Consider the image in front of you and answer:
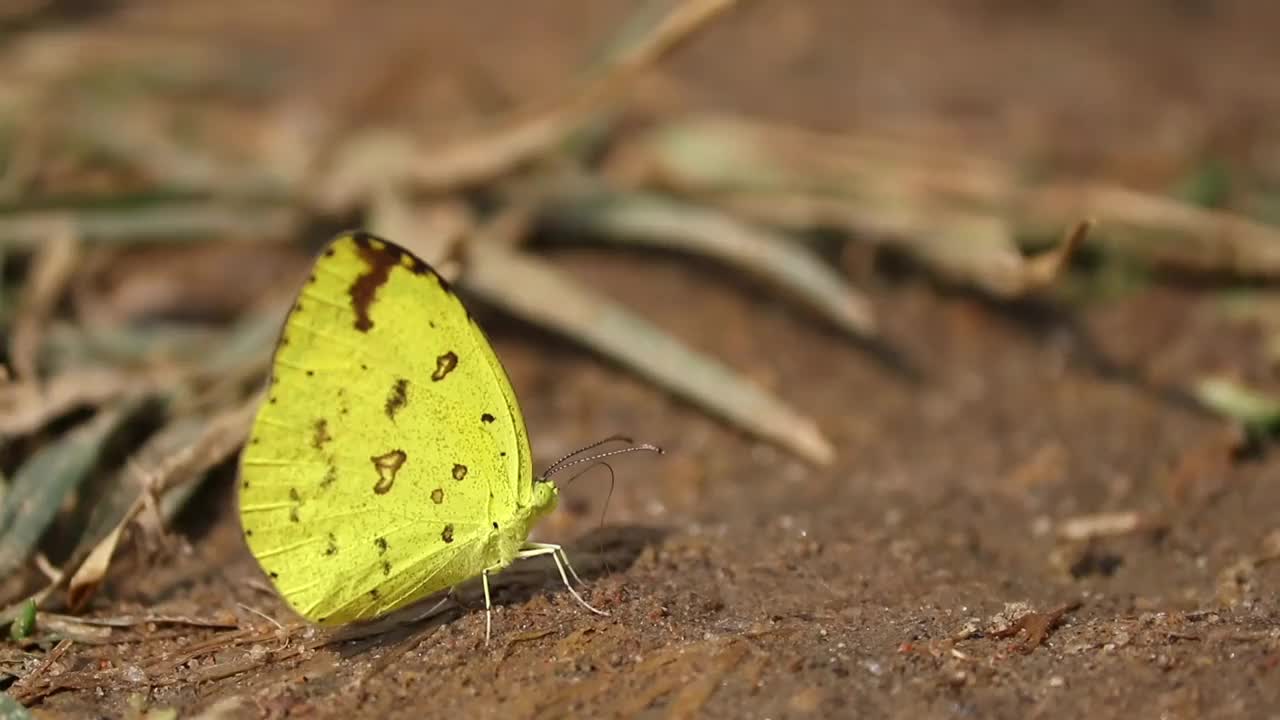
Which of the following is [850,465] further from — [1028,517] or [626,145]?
[626,145]

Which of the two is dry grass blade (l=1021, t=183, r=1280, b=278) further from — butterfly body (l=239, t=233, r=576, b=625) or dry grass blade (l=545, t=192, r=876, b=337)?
butterfly body (l=239, t=233, r=576, b=625)

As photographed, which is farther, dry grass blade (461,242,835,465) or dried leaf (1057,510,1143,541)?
dry grass blade (461,242,835,465)

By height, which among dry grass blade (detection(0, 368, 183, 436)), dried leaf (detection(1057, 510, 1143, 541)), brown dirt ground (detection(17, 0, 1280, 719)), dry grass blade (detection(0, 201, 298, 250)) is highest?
dry grass blade (detection(0, 201, 298, 250))

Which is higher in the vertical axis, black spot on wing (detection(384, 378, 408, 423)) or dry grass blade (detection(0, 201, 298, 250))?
dry grass blade (detection(0, 201, 298, 250))

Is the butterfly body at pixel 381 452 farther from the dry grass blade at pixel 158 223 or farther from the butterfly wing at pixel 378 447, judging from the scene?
the dry grass blade at pixel 158 223

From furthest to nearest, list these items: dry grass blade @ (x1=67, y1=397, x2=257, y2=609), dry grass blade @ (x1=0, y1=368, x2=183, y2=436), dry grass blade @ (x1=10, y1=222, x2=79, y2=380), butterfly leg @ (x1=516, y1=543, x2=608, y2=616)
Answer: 1. dry grass blade @ (x1=10, y1=222, x2=79, y2=380)
2. dry grass blade @ (x1=0, y1=368, x2=183, y2=436)
3. dry grass blade @ (x1=67, y1=397, x2=257, y2=609)
4. butterfly leg @ (x1=516, y1=543, x2=608, y2=616)

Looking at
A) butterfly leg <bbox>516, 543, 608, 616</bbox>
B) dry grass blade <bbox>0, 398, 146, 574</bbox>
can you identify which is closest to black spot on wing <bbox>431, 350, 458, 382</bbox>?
butterfly leg <bbox>516, 543, 608, 616</bbox>

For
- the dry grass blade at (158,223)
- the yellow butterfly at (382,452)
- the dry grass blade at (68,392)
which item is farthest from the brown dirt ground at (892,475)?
the dry grass blade at (158,223)

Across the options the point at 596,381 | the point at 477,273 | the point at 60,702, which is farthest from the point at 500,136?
the point at 60,702
